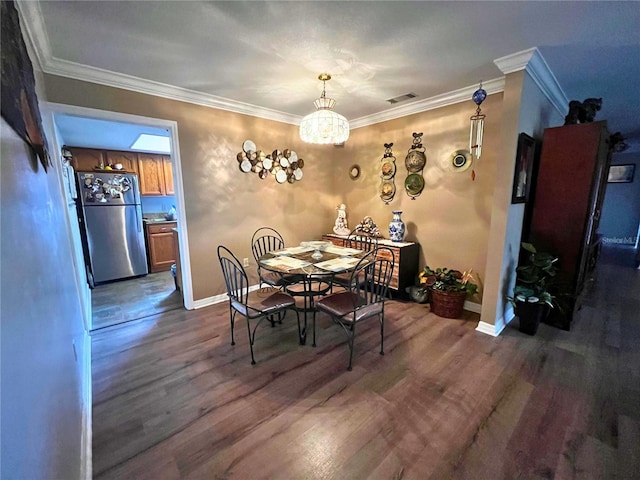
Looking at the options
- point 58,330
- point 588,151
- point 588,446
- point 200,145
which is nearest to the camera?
point 58,330

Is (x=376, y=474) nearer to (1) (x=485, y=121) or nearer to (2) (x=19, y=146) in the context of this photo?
(2) (x=19, y=146)

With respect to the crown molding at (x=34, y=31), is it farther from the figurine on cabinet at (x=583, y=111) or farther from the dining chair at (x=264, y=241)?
the figurine on cabinet at (x=583, y=111)

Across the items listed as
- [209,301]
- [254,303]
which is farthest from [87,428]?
[209,301]

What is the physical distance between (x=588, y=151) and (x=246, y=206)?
365cm

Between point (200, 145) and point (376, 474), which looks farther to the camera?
A: point (200, 145)

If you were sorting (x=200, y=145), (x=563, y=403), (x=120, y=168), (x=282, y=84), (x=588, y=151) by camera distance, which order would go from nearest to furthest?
(x=563, y=403) → (x=588, y=151) → (x=282, y=84) → (x=200, y=145) → (x=120, y=168)

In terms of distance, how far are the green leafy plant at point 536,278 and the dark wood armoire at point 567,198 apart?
0.12 metres

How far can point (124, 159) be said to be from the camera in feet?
15.5

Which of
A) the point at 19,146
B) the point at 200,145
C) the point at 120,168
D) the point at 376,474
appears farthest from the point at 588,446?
the point at 120,168

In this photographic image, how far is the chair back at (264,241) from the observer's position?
3721 mm

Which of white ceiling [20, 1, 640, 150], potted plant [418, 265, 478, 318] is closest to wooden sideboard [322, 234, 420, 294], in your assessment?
potted plant [418, 265, 478, 318]

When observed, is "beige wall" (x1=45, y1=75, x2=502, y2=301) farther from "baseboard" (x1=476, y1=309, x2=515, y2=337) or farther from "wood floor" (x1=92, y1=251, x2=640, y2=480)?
"wood floor" (x1=92, y1=251, x2=640, y2=480)

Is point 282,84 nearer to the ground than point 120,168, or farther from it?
farther from it

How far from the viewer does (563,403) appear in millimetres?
1759
